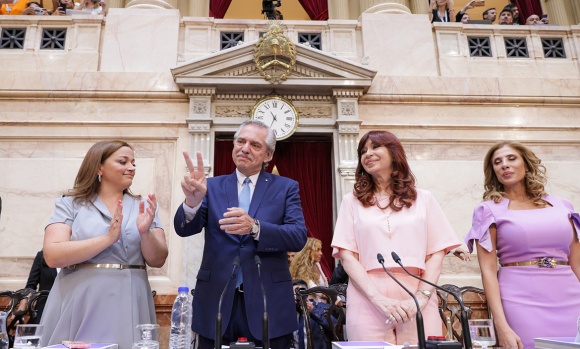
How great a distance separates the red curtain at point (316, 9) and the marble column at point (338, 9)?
72 centimetres

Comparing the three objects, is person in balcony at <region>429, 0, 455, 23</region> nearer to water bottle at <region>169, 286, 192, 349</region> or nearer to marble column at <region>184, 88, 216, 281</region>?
marble column at <region>184, 88, 216, 281</region>

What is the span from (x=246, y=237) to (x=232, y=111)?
3357 millimetres

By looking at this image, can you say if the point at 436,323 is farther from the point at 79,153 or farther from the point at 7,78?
the point at 7,78

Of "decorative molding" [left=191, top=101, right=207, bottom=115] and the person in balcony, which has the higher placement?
the person in balcony

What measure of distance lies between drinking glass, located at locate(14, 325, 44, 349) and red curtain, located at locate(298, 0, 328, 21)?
748 cm

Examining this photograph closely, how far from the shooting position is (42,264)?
381cm

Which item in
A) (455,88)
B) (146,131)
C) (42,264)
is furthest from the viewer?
(455,88)

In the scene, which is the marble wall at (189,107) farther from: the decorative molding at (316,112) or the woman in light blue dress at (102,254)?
the woman in light blue dress at (102,254)

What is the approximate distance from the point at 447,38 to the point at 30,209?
204 inches

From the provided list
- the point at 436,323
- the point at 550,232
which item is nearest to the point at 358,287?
the point at 436,323

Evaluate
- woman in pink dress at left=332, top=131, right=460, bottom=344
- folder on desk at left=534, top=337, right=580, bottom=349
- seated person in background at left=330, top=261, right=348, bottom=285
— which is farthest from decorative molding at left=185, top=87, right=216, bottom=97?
folder on desk at left=534, top=337, right=580, bottom=349

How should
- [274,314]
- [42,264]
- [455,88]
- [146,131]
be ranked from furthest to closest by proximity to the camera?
[455,88] < [146,131] < [42,264] < [274,314]

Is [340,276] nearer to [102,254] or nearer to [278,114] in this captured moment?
[278,114]

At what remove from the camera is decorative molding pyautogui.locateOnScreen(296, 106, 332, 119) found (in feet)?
16.6
